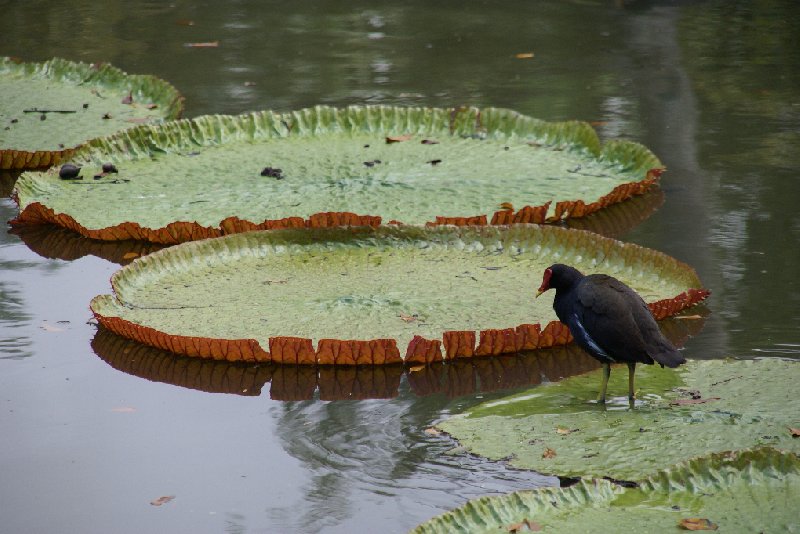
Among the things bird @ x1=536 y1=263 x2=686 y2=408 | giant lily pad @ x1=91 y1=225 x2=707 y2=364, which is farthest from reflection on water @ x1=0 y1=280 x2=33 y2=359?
bird @ x1=536 y1=263 x2=686 y2=408

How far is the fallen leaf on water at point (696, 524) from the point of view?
250 centimetres

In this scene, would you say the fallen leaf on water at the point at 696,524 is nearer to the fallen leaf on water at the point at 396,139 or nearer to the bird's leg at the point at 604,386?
the bird's leg at the point at 604,386

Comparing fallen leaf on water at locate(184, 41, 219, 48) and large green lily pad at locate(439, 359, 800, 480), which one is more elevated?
large green lily pad at locate(439, 359, 800, 480)

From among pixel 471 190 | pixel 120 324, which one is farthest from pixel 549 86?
pixel 120 324

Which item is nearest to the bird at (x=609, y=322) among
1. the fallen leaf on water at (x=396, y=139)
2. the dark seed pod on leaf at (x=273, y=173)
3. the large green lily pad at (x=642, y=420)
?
the large green lily pad at (x=642, y=420)

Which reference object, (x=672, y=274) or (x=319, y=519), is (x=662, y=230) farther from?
(x=319, y=519)

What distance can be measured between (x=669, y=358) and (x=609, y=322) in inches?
7.5

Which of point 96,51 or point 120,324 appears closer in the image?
point 120,324

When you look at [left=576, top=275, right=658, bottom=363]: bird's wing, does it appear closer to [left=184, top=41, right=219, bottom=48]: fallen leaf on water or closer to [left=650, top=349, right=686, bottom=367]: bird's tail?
[left=650, top=349, right=686, bottom=367]: bird's tail

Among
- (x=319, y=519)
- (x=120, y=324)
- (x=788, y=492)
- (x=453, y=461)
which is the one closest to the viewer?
(x=788, y=492)

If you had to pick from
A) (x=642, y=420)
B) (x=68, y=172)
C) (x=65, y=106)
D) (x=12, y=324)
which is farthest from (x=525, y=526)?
(x=65, y=106)

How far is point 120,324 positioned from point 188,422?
2.13 feet

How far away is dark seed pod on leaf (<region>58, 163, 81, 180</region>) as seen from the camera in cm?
562

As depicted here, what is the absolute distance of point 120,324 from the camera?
4.05 meters
